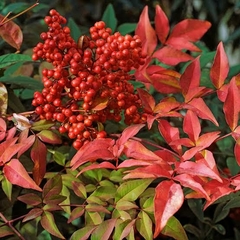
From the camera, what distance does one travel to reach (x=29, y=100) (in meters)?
0.89

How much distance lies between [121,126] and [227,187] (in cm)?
25

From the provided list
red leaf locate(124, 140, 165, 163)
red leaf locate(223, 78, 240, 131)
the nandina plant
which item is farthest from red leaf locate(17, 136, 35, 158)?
red leaf locate(223, 78, 240, 131)

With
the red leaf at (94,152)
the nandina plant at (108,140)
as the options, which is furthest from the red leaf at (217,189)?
the red leaf at (94,152)

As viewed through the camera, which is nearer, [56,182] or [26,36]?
[56,182]

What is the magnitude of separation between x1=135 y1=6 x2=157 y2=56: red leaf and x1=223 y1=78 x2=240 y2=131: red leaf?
0.72 ft

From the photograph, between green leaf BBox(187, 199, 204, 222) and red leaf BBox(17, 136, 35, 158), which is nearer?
red leaf BBox(17, 136, 35, 158)

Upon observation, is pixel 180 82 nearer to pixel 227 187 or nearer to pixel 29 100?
pixel 227 187

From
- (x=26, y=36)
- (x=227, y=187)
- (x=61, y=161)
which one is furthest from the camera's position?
(x=26, y=36)

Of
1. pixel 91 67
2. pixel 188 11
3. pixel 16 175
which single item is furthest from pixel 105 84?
pixel 188 11

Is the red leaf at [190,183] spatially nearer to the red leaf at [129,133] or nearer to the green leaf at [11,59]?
the red leaf at [129,133]

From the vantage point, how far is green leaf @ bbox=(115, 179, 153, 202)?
22.5 inches

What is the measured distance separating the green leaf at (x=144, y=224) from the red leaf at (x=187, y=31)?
1.01ft

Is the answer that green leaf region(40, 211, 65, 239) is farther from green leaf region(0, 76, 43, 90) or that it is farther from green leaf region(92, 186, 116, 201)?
green leaf region(0, 76, 43, 90)

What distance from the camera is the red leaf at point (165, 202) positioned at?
0.48 metres
